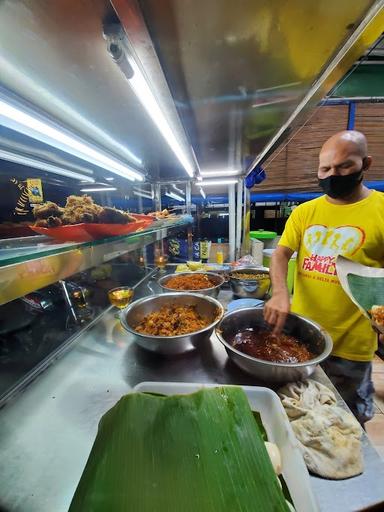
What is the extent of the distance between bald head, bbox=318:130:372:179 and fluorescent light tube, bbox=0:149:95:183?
2.16m

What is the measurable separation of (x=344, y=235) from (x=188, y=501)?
1.72m

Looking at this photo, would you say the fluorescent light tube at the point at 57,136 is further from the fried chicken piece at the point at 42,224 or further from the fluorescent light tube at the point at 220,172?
the fluorescent light tube at the point at 220,172

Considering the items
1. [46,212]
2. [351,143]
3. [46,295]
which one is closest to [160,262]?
[46,295]

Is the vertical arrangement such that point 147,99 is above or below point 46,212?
above

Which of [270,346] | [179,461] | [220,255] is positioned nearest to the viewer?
[179,461]

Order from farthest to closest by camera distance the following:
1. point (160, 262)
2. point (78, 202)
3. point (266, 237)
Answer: point (266, 237) < point (160, 262) < point (78, 202)

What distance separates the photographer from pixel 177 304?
1.59 meters

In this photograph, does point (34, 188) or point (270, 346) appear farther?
point (34, 188)

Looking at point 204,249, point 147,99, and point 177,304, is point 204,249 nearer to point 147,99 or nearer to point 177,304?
point 177,304

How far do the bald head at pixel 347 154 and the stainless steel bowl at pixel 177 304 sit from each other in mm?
1342

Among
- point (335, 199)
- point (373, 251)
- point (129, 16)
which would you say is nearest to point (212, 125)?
point (129, 16)

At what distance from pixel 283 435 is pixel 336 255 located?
1.32 meters

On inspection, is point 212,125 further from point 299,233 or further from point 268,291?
point 268,291

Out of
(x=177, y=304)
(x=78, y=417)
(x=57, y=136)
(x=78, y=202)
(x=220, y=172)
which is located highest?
(x=220, y=172)
